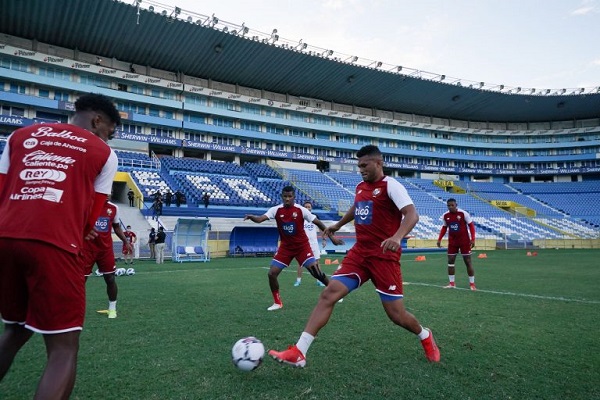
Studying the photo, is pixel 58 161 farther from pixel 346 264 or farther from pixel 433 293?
pixel 433 293

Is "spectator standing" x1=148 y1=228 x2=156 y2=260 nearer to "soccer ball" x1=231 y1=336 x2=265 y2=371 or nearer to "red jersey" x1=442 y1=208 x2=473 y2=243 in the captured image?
"red jersey" x1=442 y1=208 x2=473 y2=243

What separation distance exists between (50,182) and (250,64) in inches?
1707

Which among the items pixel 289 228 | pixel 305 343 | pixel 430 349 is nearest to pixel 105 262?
pixel 289 228

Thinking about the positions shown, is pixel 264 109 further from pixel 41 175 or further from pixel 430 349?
pixel 41 175

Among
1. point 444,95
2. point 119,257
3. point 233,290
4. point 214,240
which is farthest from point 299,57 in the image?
point 233,290

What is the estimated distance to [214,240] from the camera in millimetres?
Result: 24688

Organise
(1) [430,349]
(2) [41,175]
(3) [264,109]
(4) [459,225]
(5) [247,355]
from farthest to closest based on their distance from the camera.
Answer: (3) [264,109] → (4) [459,225] → (1) [430,349] → (5) [247,355] → (2) [41,175]

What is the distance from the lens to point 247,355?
3678 millimetres

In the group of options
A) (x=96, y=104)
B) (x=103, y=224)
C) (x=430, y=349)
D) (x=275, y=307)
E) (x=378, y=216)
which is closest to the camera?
(x=96, y=104)

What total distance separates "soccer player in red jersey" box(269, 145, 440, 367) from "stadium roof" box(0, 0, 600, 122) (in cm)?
3556

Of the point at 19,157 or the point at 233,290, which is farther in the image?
the point at 233,290

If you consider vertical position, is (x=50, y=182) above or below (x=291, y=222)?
above

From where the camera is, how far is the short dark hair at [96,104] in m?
2.87

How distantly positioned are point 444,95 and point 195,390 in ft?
187
